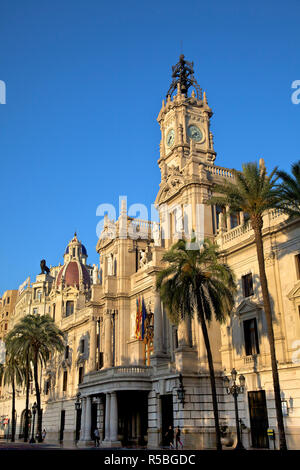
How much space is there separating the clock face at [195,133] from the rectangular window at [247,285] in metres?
20.2

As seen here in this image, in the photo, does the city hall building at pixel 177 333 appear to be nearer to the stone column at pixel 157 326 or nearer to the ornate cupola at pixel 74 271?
the stone column at pixel 157 326

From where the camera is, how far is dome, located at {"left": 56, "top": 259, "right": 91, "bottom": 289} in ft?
298

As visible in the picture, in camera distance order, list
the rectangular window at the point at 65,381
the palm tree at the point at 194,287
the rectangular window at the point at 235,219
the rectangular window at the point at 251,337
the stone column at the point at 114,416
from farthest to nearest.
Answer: the rectangular window at the point at 65,381, the rectangular window at the point at 235,219, the stone column at the point at 114,416, the rectangular window at the point at 251,337, the palm tree at the point at 194,287

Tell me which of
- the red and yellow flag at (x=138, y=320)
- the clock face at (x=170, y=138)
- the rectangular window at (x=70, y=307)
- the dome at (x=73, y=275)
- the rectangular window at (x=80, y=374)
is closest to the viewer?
the red and yellow flag at (x=138, y=320)

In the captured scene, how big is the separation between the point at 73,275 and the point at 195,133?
4711 centimetres

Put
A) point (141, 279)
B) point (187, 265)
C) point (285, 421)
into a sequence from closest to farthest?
point (285, 421)
point (187, 265)
point (141, 279)

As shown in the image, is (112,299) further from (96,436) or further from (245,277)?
(245,277)

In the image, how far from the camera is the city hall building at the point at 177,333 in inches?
1313

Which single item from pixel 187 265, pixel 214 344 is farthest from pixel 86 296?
pixel 187 265

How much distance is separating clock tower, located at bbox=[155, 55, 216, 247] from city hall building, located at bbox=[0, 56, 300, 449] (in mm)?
117

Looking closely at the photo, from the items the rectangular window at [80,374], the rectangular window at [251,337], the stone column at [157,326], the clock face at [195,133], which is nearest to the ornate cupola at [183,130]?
the clock face at [195,133]

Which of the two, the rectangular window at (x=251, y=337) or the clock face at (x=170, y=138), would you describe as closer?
the rectangular window at (x=251, y=337)

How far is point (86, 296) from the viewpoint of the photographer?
81.1 m
